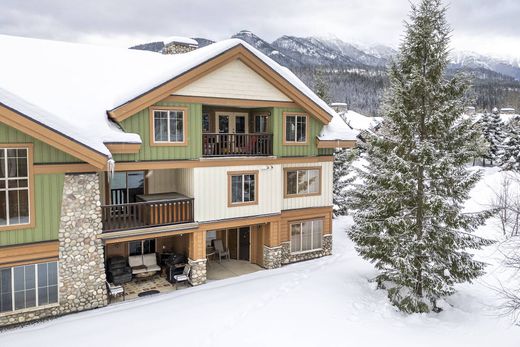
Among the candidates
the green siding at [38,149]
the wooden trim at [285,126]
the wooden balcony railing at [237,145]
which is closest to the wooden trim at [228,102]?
the wooden trim at [285,126]

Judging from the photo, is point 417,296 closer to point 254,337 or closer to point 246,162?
point 254,337

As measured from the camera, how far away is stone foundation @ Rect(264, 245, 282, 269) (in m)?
18.1

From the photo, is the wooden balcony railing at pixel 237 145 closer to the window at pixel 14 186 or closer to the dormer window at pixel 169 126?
the dormer window at pixel 169 126

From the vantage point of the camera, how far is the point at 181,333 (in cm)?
1181

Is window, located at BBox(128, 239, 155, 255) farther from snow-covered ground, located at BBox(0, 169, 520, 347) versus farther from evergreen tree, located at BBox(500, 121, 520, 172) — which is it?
evergreen tree, located at BBox(500, 121, 520, 172)

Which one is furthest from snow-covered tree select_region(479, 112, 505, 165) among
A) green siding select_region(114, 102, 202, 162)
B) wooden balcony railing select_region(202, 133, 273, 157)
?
green siding select_region(114, 102, 202, 162)

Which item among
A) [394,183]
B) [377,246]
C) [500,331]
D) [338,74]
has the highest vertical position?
[338,74]

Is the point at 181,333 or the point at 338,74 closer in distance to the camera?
the point at 181,333

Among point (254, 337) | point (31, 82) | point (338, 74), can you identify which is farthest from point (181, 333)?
point (338, 74)

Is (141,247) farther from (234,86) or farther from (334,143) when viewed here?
(334,143)

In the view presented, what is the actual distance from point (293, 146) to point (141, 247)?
8.01m

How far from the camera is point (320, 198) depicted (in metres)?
19.5

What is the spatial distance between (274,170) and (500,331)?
984cm

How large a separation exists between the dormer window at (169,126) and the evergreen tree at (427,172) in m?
7.44
